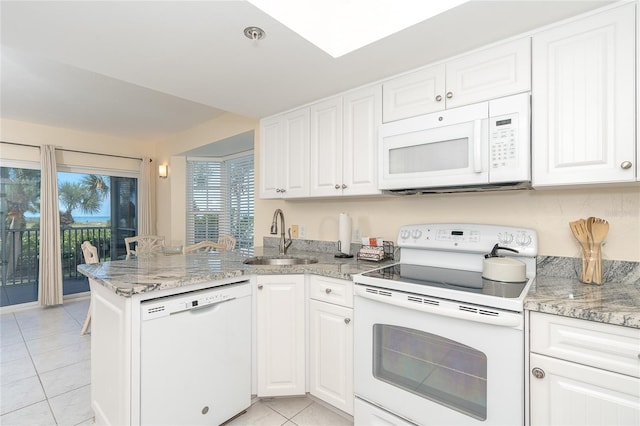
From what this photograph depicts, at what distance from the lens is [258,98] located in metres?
2.37

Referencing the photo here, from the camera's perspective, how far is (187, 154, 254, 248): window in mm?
4477

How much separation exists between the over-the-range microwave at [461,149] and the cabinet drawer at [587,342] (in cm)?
69

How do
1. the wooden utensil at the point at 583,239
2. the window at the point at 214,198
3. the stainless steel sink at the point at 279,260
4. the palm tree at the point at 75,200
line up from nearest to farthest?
the wooden utensil at the point at 583,239, the stainless steel sink at the point at 279,260, the palm tree at the point at 75,200, the window at the point at 214,198

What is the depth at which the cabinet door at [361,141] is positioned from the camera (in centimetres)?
204

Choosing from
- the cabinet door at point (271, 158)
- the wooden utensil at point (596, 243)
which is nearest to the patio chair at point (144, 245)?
the cabinet door at point (271, 158)

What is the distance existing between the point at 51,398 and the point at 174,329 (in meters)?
1.44

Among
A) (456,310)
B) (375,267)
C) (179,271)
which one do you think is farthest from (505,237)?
(179,271)

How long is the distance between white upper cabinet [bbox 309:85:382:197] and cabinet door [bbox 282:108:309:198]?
0.07m

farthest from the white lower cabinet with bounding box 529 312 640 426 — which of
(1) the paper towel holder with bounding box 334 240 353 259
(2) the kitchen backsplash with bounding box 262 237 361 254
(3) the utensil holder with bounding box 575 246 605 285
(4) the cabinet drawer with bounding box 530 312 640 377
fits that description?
(2) the kitchen backsplash with bounding box 262 237 361 254

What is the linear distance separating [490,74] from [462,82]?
0.45 ft

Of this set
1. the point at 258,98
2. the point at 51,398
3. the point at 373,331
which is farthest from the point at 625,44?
the point at 51,398

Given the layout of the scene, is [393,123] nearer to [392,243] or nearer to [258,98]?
[392,243]

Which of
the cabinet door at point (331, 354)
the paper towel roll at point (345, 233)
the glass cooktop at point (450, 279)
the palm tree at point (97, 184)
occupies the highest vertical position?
the palm tree at point (97, 184)

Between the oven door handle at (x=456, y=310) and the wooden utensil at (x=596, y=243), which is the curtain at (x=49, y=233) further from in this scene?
the wooden utensil at (x=596, y=243)
